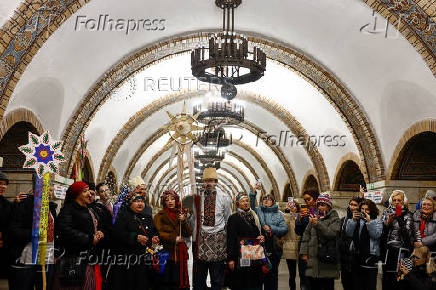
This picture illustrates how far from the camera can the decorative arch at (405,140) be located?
27.5 ft

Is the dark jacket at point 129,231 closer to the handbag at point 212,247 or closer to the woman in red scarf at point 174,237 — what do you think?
the woman in red scarf at point 174,237

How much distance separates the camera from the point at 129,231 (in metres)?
4.87

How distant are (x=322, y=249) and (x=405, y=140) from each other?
4.91 m

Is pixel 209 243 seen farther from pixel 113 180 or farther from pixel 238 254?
pixel 113 180

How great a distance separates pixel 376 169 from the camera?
1034 centimetres

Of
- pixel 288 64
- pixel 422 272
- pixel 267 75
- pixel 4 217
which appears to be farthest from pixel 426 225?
pixel 267 75

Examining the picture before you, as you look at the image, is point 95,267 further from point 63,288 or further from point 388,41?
point 388,41

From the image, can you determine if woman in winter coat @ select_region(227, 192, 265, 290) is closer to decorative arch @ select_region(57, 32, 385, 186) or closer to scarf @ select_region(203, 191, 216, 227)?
scarf @ select_region(203, 191, 216, 227)

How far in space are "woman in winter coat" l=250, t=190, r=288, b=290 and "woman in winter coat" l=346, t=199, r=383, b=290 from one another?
95 centimetres

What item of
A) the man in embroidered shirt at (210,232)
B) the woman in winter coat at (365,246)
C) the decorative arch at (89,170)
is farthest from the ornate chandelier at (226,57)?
the decorative arch at (89,170)

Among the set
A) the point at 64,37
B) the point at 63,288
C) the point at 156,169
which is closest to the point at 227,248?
the point at 63,288

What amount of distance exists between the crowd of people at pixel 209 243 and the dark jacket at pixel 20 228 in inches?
0.4

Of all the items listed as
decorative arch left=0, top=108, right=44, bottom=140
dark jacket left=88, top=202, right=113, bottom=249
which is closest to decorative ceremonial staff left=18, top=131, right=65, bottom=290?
dark jacket left=88, top=202, right=113, bottom=249

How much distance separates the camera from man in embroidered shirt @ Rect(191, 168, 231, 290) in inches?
213
